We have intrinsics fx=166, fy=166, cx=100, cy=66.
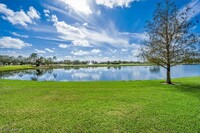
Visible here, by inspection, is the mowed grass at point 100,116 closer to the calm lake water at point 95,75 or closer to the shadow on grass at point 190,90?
the shadow on grass at point 190,90

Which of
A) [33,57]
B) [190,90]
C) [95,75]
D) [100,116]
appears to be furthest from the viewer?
[33,57]

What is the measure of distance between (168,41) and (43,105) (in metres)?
15.4

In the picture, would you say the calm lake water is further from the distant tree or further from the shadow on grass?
the distant tree

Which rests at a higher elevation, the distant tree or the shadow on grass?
the distant tree

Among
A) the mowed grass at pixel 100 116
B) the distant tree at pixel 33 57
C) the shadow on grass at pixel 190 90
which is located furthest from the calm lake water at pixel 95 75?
the distant tree at pixel 33 57

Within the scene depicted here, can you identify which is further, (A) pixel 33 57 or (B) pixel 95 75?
(A) pixel 33 57

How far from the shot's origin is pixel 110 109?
833cm

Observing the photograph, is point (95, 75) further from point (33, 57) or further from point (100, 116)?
point (33, 57)

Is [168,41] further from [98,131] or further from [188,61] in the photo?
[98,131]

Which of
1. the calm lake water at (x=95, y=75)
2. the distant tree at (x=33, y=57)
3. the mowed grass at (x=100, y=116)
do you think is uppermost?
the distant tree at (x=33, y=57)

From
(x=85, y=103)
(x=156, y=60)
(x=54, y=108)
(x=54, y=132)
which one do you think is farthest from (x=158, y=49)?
(x=54, y=132)

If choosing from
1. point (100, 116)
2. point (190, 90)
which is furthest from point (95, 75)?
point (100, 116)

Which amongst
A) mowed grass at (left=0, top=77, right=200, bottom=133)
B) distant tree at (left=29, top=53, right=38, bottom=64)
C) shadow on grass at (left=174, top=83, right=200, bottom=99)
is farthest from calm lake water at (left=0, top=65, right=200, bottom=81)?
distant tree at (left=29, top=53, right=38, bottom=64)

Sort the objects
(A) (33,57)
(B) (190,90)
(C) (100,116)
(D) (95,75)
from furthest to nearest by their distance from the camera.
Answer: (A) (33,57), (D) (95,75), (B) (190,90), (C) (100,116)
